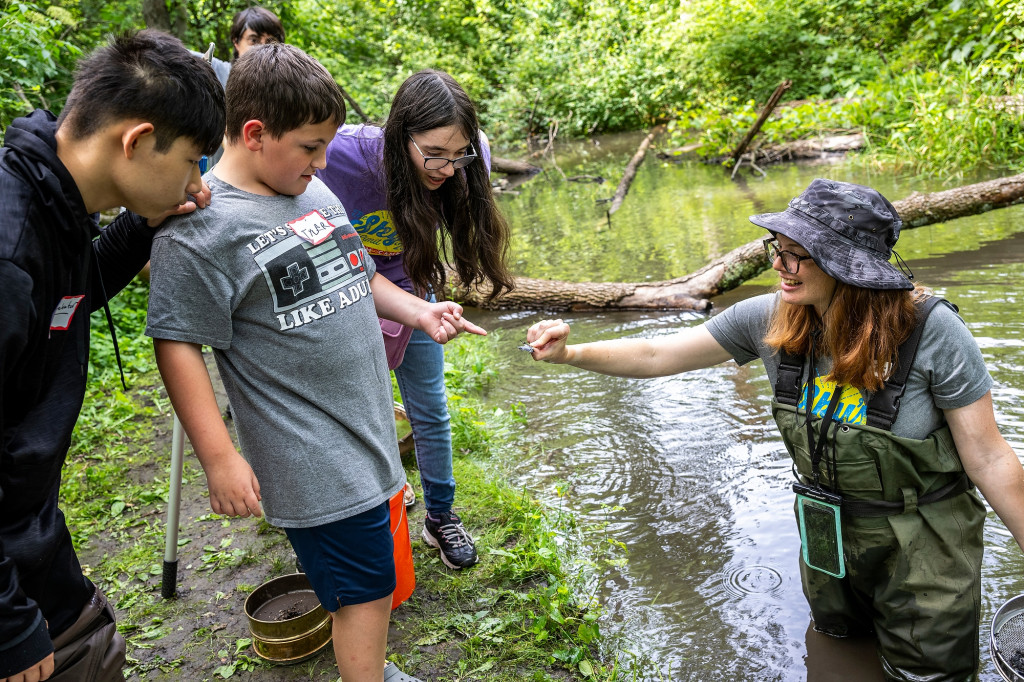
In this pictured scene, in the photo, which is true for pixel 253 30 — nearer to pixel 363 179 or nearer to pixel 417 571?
pixel 363 179

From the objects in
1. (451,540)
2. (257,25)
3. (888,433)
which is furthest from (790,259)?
(257,25)

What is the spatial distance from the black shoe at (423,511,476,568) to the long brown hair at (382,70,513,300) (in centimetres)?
92

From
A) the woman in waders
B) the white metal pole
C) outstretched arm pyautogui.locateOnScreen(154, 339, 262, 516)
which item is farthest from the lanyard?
the white metal pole

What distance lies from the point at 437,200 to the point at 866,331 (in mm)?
1458

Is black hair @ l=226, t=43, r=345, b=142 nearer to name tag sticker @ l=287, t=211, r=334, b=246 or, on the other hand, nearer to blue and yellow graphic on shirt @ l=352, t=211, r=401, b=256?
name tag sticker @ l=287, t=211, r=334, b=246

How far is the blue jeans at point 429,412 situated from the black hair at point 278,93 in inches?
42.0

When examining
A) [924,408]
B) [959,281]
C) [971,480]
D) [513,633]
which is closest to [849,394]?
[924,408]

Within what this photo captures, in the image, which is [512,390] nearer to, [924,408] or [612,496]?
[612,496]

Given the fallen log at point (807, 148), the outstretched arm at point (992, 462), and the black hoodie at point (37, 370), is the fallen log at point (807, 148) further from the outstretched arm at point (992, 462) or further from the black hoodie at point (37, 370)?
the black hoodie at point (37, 370)

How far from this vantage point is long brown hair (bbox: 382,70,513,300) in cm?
244

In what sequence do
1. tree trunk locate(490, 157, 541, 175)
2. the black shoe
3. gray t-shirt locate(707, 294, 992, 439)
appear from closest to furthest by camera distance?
1. gray t-shirt locate(707, 294, 992, 439)
2. the black shoe
3. tree trunk locate(490, 157, 541, 175)

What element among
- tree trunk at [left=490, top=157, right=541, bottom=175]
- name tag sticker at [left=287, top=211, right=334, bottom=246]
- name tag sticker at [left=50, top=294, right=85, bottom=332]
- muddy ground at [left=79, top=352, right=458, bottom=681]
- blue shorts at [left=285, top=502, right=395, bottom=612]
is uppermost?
name tag sticker at [left=287, top=211, right=334, bottom=246]

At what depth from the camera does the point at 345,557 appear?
191 cm

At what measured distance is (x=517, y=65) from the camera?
19156 mm
